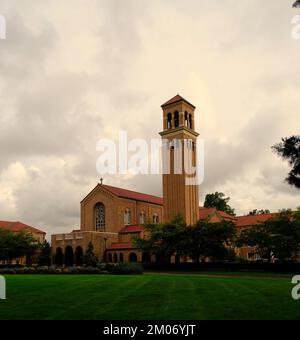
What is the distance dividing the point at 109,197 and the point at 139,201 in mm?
6341

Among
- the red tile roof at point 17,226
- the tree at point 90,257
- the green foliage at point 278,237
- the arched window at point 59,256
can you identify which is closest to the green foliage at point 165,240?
the tree at point 90,257

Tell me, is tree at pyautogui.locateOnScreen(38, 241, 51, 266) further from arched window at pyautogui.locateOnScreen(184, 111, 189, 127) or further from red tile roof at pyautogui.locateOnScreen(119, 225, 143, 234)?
arched window at pyautogui.locateOnScreen(184, 111, 189, 127)

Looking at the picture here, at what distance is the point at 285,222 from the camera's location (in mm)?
41875

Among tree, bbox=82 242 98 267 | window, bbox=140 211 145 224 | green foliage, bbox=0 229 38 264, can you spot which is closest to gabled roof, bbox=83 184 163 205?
window, bbox=140 211 145 224

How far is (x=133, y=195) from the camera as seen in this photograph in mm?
68000

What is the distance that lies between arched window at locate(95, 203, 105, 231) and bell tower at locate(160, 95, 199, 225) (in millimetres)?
10988

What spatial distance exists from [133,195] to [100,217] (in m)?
6.76

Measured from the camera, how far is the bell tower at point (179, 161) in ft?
194

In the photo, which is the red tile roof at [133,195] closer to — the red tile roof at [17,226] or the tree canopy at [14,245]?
the tree canopy at [14,245]

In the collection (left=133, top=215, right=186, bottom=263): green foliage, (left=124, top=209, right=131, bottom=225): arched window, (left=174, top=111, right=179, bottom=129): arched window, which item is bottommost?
(left=133, top=215, right=186, bottom=263): green foliage

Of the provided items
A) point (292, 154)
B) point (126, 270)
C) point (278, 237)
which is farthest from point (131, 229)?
point (292, 154)

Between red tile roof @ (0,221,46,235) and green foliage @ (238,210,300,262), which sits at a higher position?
red tile roof @ (0,221,46,235)

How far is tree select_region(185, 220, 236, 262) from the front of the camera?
43.1 m
